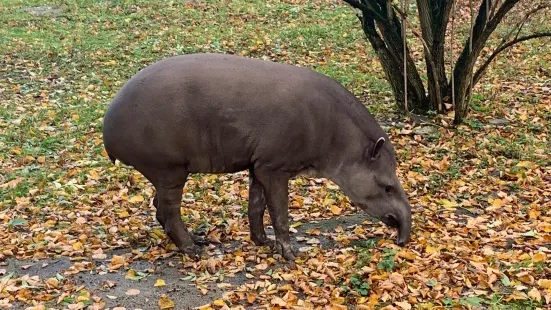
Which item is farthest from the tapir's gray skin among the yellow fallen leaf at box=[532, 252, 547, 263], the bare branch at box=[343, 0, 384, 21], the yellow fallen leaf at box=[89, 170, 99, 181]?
the bare branch at box=[343, 0, 384, 21]

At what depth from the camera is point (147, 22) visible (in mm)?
17859

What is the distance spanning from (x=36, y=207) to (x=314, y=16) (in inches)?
463

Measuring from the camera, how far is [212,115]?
5820 mm

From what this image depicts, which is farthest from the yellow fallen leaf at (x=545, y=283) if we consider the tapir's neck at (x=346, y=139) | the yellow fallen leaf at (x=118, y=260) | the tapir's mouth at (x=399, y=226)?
the yellow fallen leaf at (x=118, y=260)

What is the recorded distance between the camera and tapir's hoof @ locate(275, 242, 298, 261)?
20.8 feet

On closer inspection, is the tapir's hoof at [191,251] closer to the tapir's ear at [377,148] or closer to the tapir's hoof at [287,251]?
the tapir's hoof at [287,251]

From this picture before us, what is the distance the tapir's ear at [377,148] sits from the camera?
240 inches

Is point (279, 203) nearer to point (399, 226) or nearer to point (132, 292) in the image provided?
point (399, 226)

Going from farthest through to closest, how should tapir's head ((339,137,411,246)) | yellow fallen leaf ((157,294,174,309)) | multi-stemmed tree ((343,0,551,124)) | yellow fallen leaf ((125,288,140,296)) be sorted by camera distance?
multi-stemmed tree ((343,0,551,124))
tapir's head ((339,137,411,246))
yellow fallen leaf ((125,288,140,296))
yellow fallen leaf ((157,294,174,309))

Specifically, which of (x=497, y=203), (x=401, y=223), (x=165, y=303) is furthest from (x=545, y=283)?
(x=165, y=303)

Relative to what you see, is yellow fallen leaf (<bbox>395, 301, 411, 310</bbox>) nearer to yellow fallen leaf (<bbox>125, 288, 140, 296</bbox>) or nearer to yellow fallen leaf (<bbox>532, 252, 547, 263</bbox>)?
yellow fallen leaf (<bbox>532, 252, 547, 263</bbox>)

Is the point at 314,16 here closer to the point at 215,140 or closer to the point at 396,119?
the point at 396,119

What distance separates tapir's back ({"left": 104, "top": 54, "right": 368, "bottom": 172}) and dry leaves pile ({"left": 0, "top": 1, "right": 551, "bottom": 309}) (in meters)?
1.09

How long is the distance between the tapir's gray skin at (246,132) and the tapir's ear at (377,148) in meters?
0.01
